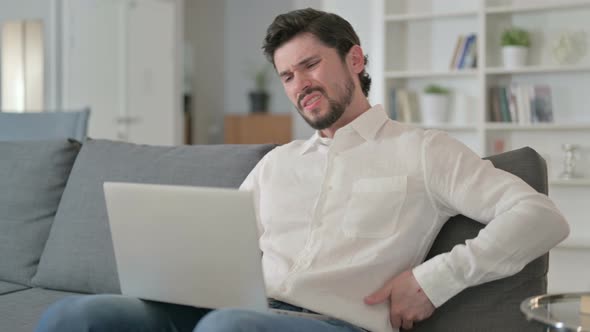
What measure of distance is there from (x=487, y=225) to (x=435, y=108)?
3.33 meters

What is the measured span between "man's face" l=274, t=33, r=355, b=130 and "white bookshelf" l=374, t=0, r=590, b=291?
8.96 ft

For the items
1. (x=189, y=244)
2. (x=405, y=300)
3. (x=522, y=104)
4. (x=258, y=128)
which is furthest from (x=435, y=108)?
(x=258, y=128)

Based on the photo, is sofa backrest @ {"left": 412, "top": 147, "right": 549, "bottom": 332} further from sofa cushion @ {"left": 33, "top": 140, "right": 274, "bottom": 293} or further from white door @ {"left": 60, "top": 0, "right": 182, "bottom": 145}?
white door @ {"left": 60, "top": 0, "right": 182, "bottom": 145}

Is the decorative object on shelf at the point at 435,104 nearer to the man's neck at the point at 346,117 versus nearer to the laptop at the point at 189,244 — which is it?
the man's neck at the point at 346,117

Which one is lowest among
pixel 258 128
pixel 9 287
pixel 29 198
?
pixel 9 287

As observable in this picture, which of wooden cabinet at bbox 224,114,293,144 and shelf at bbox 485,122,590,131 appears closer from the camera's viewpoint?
shelf at bbox 485,122,590,131

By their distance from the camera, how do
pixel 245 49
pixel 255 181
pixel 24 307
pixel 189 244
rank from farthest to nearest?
pixel 245 49 → pixel 24 307 → pixel 255 181 → pixel 189 244

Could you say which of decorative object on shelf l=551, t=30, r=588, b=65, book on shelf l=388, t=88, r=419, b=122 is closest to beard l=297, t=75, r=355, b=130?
decorative object on shelf l=551, t=30, r=588, b=65

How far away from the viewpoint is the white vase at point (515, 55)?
444 cm

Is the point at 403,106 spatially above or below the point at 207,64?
below

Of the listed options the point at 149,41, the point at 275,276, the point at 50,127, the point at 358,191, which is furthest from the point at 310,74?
the point at 149,41

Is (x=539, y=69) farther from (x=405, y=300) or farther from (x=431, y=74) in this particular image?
(x=405, y=300)

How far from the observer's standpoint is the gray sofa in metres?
2.09

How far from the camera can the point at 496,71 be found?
452 centimetres
